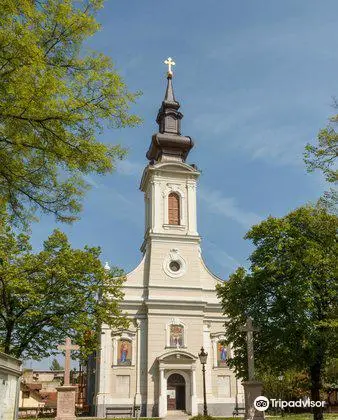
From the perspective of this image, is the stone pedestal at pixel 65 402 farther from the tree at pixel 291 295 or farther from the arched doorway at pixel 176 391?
the arched doorway at pixel 176 391

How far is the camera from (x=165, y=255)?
39.1m

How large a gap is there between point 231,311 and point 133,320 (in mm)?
14966

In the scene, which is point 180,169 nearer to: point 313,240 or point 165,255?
point 165,255

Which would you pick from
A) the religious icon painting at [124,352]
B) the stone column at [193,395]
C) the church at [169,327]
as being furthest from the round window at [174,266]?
the stone column at [193,395]

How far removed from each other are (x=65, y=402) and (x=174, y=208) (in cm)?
2309

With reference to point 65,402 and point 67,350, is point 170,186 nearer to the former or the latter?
point 67,350

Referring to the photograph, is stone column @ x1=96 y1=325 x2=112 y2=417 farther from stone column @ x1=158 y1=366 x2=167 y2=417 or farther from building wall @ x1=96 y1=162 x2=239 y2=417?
stone column @ x1=158 y1=366 x2=167 y2=417

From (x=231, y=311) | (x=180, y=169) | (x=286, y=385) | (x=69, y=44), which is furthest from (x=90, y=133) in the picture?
(x=286, y=385)

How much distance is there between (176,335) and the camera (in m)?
36.2

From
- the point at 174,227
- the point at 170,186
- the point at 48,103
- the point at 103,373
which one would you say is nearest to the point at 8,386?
the point at 48,103

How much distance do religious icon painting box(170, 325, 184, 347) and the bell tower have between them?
24.7ft

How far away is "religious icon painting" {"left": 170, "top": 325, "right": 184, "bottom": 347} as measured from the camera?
1421 inches

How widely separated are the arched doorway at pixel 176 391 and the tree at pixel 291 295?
44.2ft

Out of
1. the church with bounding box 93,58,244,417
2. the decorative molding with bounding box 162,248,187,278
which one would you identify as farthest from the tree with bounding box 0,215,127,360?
the decorative molding with bounding box 162,248,187,278
